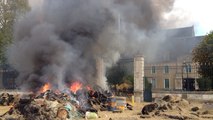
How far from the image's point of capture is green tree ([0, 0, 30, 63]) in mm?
40619

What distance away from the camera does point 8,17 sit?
138 feet

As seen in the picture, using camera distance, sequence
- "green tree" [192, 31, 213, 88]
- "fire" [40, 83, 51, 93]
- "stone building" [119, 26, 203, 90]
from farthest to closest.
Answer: "stone building" [119, 26, 203, 90], "green tree" [192, 31, 213, 88], "fire" [40, 83, 51, 93]

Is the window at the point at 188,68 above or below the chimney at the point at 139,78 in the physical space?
above

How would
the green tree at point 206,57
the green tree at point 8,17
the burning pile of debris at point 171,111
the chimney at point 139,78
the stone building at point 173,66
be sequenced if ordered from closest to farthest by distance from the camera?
the burning pile of debris at point 171,111, the chimney at point 139,78, the green tree at point 206,57, the green tree at point 8,17, the stone building at point 173,66

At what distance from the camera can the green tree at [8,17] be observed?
133 ft

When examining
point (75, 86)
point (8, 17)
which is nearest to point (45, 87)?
point (75, 86)

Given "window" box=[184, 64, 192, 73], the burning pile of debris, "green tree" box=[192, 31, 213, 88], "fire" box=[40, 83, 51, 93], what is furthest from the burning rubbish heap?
"window" box=[184, 64, 192, 73]

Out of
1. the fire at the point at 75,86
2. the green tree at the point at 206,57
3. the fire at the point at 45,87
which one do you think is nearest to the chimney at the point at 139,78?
the green tree at the point at 206,57

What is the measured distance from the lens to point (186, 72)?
49.5 metres

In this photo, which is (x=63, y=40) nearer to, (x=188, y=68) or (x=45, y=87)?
(x=45, y=87)

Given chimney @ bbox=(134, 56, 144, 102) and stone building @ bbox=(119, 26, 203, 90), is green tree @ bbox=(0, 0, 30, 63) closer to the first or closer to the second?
stone building @ bbox=(119, 26, 203, 90)

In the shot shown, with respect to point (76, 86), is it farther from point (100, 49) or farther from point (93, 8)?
point (93, 8)

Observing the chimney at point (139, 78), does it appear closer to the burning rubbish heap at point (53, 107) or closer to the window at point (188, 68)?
the burning rubbish heap at point (53, 107)

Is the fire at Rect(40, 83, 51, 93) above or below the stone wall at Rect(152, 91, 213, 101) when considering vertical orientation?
above
